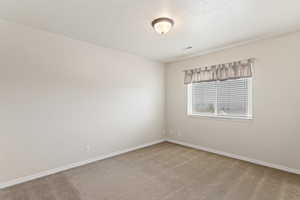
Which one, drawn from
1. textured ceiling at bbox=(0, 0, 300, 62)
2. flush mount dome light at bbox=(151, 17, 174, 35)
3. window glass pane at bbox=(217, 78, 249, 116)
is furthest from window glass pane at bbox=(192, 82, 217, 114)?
flush mount dome light at bbox=(151, 17, 174, 35)

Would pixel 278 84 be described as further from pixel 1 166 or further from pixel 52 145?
pixel 1 166

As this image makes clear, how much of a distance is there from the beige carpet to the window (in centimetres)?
108

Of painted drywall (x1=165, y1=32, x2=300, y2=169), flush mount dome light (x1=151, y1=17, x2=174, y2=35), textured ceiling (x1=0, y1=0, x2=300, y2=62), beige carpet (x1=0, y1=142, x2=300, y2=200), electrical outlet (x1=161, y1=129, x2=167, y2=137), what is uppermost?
textured ceiling (x1=0, y1=0, x2=300, y2=62)

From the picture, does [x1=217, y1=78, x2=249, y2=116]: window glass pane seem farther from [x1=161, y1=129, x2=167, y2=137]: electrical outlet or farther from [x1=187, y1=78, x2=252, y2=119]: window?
[x1=161, y1=129, x2=167, y2=137]: electrical outlet

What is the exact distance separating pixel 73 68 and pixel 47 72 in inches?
17.3

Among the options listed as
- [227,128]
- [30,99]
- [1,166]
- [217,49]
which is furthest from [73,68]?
[227,128]

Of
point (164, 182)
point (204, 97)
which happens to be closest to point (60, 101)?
point (164, 182)

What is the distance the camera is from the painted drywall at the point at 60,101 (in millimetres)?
2264

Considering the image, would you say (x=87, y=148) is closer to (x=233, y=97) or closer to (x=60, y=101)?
(x=60, y=101)

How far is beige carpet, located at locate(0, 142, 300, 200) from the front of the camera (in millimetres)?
2014

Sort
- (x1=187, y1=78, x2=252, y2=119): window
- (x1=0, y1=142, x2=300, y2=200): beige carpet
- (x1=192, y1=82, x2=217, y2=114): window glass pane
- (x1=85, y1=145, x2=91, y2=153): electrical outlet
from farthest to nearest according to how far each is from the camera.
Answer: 1. (x1=192, y1=82, x2=217, y2=114): window glass pane
2. (x1=187, y1=78, x2=252, y2=119): window
3. (x1=85, y1=145, x2=91, y2=153): electrical outlet
4. (x1=0, y1=142, x2=300, y2=200): beige carpet

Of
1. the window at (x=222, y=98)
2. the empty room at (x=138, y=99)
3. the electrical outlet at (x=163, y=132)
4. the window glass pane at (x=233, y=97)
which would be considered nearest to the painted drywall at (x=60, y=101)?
the empty room at (x=138, y=99)

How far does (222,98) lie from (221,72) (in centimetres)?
64

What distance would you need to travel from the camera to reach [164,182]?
234cm
